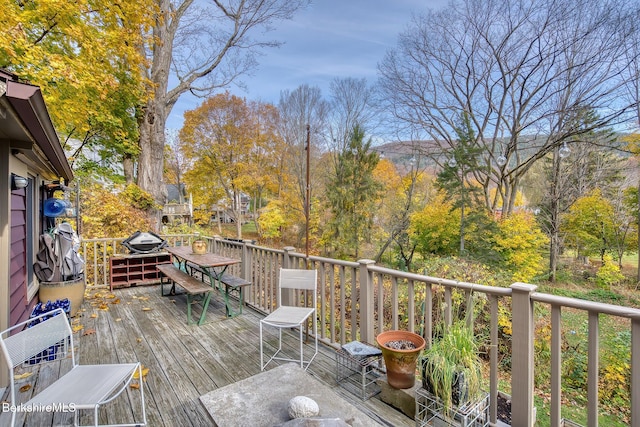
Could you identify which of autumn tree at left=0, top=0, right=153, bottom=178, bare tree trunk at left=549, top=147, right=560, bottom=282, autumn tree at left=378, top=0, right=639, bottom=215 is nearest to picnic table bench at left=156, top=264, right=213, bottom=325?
autumn tree at left=0, top=0, right=153, bottom=178

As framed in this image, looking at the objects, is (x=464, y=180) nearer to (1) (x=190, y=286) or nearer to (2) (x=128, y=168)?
(1) (x=190, y=286)

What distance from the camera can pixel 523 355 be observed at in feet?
5.77

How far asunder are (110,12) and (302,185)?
10140mm

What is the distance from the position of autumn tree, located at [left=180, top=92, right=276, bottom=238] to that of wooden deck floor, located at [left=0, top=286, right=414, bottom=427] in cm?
1105

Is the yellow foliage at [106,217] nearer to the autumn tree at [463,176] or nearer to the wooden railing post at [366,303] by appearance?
the wooden railing post at [366,303]

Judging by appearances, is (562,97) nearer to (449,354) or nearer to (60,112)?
(449,354)

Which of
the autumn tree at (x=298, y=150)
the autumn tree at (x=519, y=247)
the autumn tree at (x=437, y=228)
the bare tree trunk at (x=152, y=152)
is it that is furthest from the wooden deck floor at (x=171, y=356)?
the autumn tree at (x=298, y=150)

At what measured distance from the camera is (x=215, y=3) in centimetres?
955

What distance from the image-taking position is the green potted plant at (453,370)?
1763 millimetres

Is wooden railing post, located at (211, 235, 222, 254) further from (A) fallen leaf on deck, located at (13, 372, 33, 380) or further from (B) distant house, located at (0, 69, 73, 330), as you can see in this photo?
(A) fallen leaf on deck, located at (13, 372, 33, 380)

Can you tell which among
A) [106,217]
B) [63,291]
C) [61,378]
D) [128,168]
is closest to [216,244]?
[63,291]

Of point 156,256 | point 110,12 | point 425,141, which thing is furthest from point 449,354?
point 425,141

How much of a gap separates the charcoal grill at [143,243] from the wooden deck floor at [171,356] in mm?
1141

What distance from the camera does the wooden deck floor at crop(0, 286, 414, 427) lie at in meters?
2.11
